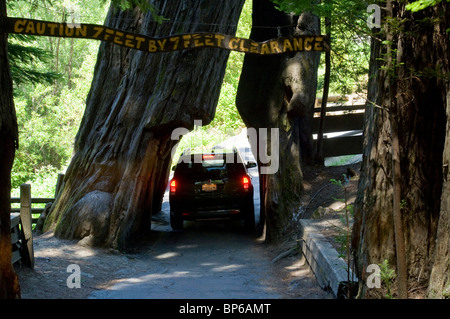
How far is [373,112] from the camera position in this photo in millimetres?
6426

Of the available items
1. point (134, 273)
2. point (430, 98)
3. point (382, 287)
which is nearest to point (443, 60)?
point (430, 98)

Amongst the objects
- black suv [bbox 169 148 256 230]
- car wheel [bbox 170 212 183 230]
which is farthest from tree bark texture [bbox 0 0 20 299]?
car wheel [bbox 170 212 183 230]

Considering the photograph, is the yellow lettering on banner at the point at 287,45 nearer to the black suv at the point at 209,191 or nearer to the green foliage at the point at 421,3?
the green foliage at the point at 421,3

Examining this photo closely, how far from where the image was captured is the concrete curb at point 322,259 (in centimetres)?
763

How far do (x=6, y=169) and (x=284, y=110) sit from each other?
9.54 meters

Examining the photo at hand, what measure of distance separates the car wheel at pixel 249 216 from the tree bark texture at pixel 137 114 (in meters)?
2.60

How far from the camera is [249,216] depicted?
15.6 m

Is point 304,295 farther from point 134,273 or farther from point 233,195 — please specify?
point 233,195

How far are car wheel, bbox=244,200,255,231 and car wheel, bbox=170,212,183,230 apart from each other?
1734 millimetres

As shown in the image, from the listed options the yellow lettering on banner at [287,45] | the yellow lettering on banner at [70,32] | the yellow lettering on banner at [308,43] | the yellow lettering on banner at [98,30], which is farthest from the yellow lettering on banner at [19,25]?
the yellow lettering on banner at [308,43]

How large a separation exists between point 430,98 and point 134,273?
6.81 metres

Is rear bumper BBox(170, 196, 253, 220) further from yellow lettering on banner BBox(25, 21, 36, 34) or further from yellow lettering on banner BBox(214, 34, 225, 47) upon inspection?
yellow lettering on banner BBox(25, 21, 36, 34)

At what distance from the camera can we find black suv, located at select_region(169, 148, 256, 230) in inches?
594

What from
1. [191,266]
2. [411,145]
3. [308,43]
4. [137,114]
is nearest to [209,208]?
[137,114]
